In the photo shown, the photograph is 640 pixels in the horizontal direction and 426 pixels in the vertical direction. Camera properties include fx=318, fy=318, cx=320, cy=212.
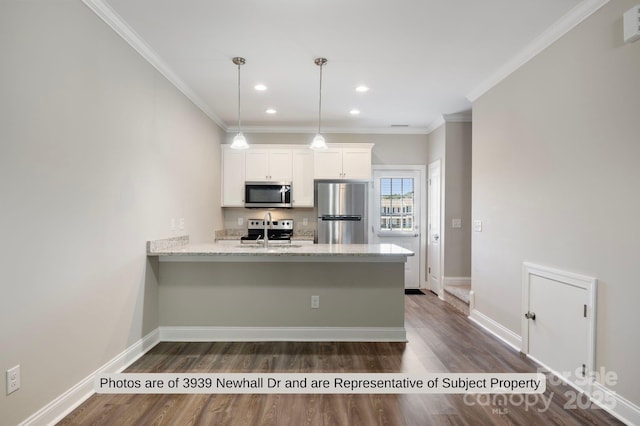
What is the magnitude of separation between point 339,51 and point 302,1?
2.40 feet

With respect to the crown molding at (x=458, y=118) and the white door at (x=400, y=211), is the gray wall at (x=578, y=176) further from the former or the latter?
the white door at (x=400, y=211)

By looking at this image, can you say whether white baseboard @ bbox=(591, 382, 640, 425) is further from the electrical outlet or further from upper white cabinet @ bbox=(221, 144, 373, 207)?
upper white cabinet @ bbox=(221, 144, 373, 207)

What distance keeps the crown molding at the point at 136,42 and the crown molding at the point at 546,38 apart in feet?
10.8

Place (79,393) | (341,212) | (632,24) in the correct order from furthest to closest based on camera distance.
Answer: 1. (341,212)
2. (79,393)
3. (632,24)

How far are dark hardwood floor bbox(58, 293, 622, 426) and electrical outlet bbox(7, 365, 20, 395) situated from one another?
44 centimetres

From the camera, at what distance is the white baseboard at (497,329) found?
298 cm

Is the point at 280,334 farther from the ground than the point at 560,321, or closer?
closer

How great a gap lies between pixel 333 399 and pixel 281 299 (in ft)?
3.87

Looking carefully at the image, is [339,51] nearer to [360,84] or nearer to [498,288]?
[360,84]

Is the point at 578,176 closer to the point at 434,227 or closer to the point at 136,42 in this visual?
the point at 434,227

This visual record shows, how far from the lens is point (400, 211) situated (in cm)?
550

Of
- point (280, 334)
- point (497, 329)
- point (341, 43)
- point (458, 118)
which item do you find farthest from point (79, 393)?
point (458, 118)

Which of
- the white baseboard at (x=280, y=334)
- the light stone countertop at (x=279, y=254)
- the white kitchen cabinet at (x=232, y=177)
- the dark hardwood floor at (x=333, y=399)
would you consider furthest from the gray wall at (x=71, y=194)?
the white kitchen cabinet at (x=232, y=177)

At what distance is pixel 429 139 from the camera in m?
5.43
